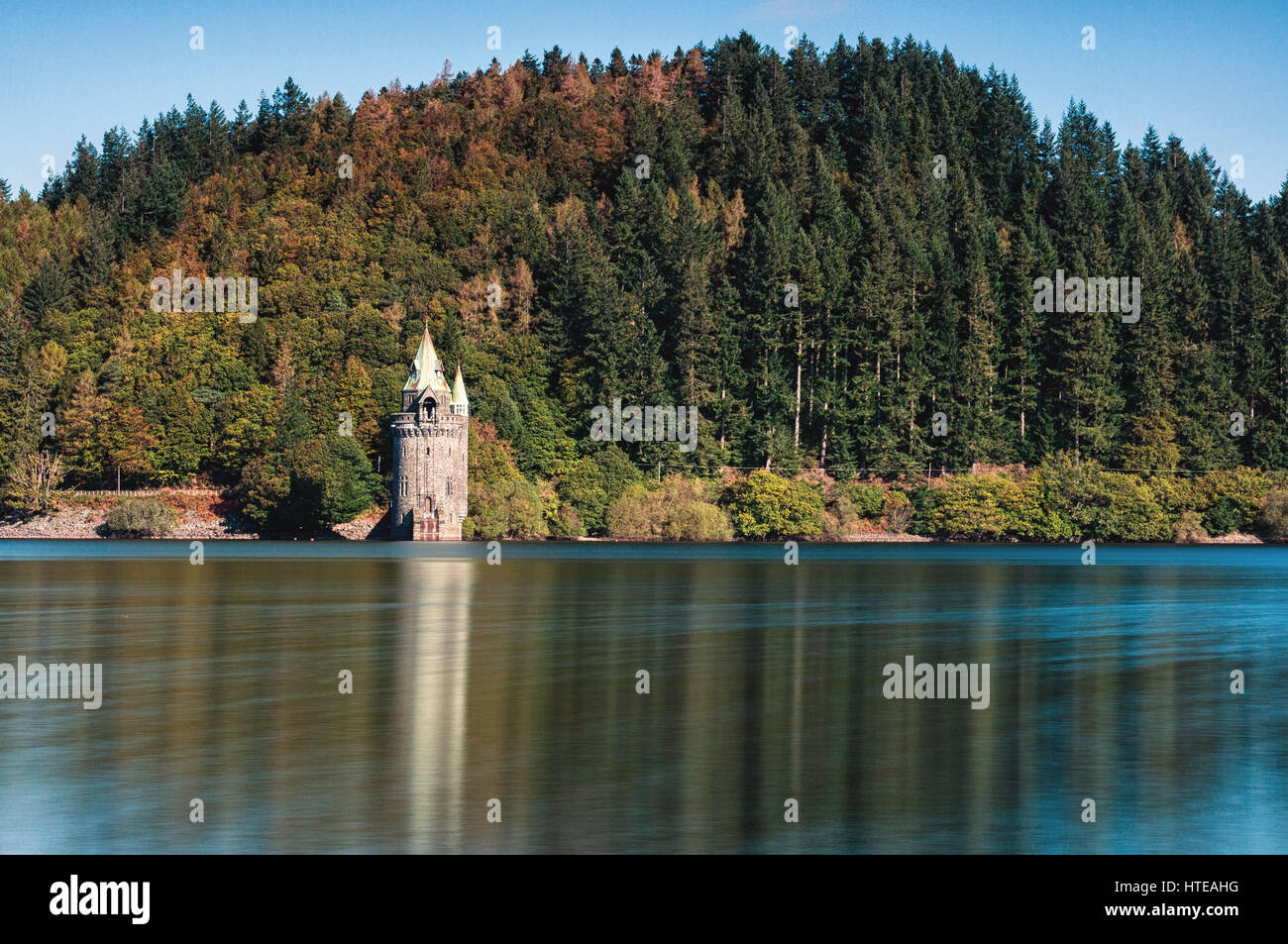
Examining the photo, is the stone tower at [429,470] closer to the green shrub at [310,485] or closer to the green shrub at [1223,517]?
the green shrub at [310,485]

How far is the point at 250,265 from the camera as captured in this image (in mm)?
155500

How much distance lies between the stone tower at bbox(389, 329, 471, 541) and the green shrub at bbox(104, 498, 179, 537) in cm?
2097

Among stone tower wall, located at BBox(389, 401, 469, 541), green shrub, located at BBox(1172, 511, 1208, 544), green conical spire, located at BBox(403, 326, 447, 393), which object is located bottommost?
green shrub, located at BBox(1172, 511, 1208, 544)

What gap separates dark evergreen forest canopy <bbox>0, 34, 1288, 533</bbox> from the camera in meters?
131

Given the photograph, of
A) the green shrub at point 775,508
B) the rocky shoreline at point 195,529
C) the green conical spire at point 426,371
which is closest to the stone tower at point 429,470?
the green conical spire at point 426,371

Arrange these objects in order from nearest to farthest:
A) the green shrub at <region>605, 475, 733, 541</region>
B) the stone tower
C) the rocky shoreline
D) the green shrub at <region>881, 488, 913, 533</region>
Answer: the stone tower, the green shrub at <region>605, 475, 733, 541</region>, the rocky shoreline, the green shrub at <region>881, 488, 913, 533</region>

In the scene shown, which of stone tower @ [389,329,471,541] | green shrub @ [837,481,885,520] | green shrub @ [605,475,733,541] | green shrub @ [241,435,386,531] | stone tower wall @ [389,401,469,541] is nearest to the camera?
stone tower @ [389,329,471,541]

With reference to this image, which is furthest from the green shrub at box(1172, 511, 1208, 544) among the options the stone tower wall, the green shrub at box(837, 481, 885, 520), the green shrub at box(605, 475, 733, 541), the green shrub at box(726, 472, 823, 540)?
the stone tower wall

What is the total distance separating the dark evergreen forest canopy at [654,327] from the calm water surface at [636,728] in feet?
267

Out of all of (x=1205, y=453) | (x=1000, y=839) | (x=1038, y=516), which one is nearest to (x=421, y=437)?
(x=1038, y=516)

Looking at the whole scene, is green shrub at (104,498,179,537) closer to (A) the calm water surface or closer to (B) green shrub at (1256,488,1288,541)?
(A) the calm water surface

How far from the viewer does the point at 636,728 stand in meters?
23.6

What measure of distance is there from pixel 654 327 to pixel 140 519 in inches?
2033
